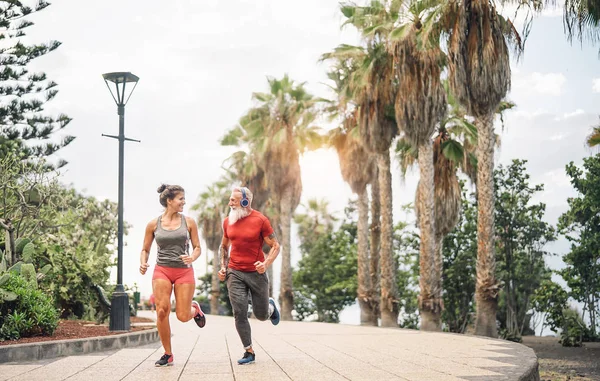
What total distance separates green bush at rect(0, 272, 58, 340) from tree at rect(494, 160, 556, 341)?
2613cm

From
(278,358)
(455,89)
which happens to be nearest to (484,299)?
(455,89)

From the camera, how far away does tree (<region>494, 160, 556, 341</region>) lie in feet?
116

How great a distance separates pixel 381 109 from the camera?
88.0 feet

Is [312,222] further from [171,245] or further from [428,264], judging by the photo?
[171,245]

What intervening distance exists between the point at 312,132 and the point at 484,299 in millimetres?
15594

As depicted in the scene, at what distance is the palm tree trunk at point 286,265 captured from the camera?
3650cm

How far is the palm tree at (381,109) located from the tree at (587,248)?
10.6 metres

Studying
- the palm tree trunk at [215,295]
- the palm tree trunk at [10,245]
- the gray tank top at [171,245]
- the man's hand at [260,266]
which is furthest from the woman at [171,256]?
the palm tree trunk at [215,295]

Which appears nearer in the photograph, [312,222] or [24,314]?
[24,314]

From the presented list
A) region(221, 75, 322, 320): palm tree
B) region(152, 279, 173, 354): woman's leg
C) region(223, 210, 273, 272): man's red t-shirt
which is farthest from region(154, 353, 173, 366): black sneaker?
region(221, 75, 322, 320): palm tree

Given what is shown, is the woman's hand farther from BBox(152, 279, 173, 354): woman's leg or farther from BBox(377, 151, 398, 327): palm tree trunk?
BBox(377, 151, 398, 327): palm tree trunk

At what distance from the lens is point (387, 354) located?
34.0ft

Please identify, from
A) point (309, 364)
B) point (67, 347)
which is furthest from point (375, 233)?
point (309, 364)

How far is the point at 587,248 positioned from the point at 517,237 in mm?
3380
